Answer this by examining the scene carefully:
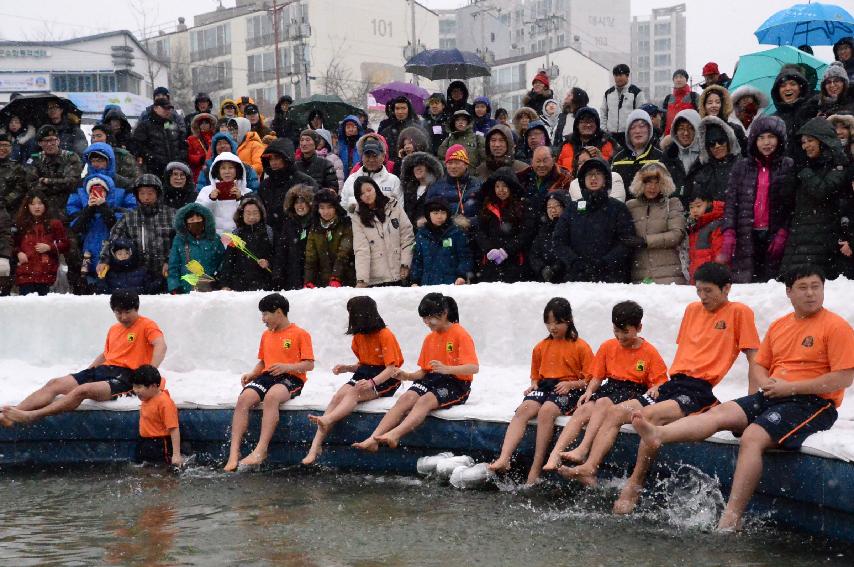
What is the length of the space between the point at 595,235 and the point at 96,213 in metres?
6.06

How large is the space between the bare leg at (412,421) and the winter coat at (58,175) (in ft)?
22.0

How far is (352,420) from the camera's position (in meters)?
8.95

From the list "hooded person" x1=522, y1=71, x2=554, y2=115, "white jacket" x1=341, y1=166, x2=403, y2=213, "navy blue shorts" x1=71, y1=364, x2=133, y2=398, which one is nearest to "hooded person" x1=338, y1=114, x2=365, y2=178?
"white jacket" x1=341, y1=166, x2=403, y2=213

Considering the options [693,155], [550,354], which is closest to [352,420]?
[550,354]

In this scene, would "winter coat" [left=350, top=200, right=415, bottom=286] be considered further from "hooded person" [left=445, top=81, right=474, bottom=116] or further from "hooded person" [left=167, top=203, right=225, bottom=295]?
"hooded person" [left=445, top=81, right=474, bottom=116]

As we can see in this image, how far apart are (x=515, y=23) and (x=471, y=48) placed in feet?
59.6

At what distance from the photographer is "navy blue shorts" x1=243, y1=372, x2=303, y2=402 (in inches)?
364

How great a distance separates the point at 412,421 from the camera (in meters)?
8.53

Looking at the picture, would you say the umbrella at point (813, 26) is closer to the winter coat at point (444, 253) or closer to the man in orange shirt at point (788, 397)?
the winter coat at point (444, 253)

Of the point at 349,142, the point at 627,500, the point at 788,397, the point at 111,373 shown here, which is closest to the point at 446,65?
the point at 349,142

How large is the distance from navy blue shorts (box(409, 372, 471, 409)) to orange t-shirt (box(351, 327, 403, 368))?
48 cm

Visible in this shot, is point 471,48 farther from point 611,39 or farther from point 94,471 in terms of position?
point 94,471

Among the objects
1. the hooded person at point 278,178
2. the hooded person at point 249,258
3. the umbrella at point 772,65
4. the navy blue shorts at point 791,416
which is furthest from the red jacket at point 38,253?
the navy blue shorts at point 791,416

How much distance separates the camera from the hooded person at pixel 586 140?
1226 cm
